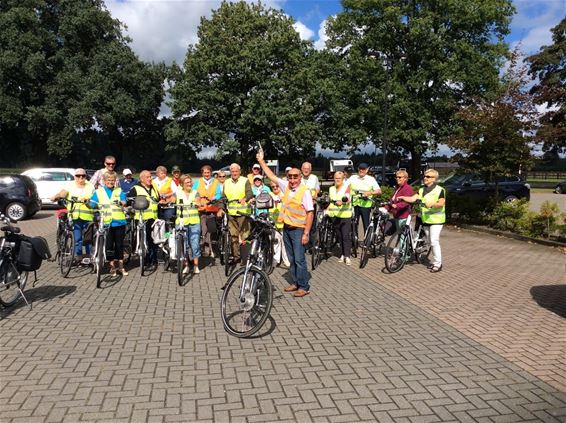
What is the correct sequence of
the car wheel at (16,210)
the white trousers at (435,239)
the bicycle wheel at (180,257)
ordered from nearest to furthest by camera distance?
1. the bicycle wheel at (180,257)
2. the white trousers at (435,239)
3. the car wheel at (16,210)

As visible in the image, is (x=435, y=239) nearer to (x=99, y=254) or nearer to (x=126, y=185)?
(x=99, y=254)

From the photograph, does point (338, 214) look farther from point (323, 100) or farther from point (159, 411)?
point (323, 100)

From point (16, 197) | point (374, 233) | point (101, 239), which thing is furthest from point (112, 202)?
point (16, 197)

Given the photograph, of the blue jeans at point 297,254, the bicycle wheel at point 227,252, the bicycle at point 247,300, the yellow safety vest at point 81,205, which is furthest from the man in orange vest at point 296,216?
the yellow safety vest at point 81,205

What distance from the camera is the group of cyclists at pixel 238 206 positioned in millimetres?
6707

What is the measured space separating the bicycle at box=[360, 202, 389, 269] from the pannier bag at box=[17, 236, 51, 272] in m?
5.59

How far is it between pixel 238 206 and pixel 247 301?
3.35 meters

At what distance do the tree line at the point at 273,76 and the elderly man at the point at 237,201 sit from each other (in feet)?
59.8

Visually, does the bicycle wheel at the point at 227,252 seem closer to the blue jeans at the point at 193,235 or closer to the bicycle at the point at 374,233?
the blue jeans at the point at 193,235

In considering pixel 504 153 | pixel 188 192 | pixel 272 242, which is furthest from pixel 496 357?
pixel 504 153

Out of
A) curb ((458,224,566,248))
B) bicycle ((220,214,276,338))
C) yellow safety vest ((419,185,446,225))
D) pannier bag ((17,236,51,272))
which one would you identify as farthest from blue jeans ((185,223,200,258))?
curb ((458,224,566,248))

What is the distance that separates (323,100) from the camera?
1268 inches

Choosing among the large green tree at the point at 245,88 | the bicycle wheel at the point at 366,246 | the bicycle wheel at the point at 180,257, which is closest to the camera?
the bicycle wheel at the point at 180,257

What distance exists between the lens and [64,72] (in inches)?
1439
